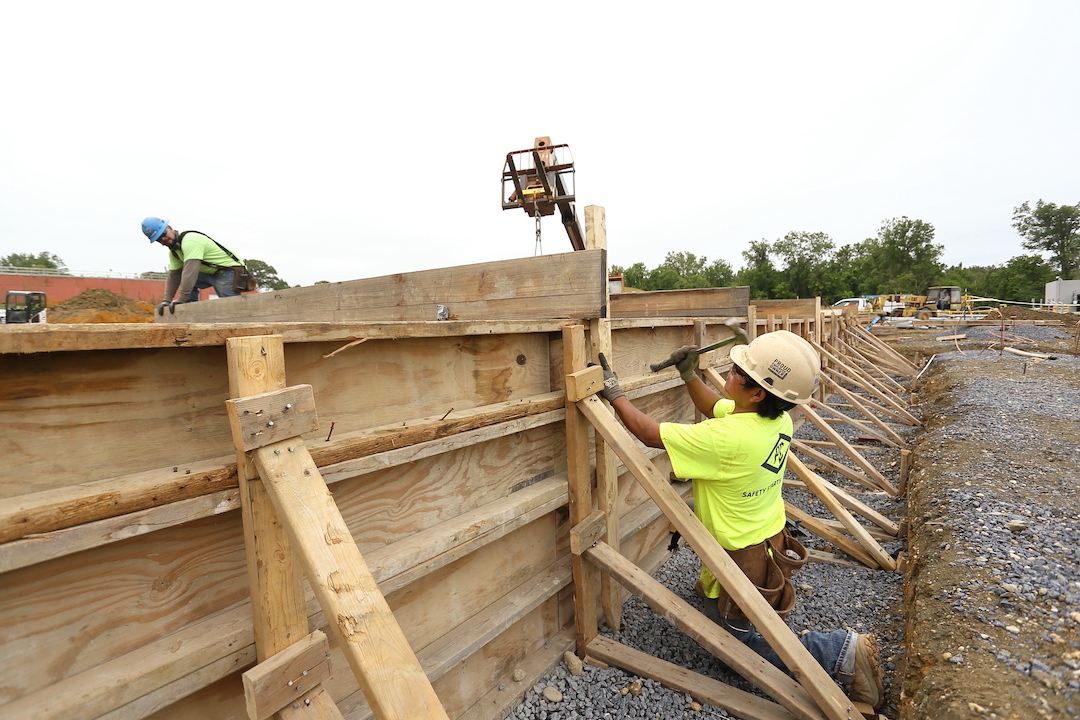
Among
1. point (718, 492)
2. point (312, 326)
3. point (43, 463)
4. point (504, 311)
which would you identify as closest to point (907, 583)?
point (718, 492)

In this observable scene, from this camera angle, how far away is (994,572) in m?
2.99

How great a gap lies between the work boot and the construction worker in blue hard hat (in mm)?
7682

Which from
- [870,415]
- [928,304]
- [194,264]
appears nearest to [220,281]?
[194,264]

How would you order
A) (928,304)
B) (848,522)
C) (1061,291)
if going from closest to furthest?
(848,522), (928,304), (1061,291)

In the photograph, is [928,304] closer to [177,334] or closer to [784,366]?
[784,366]

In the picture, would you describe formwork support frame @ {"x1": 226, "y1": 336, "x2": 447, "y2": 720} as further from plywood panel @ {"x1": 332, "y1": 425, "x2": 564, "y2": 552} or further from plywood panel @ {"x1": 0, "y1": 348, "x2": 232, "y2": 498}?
plywood panel @ {"x1": 332, "y1": 425, "x2": 564, "y2": 552}

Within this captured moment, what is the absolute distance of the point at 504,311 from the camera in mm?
3166

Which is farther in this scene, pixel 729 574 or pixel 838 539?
pixel 838 539

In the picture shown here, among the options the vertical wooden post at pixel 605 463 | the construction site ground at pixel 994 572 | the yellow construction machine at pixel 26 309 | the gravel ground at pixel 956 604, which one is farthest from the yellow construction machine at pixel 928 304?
the yellow construction machine at pixel 26 309

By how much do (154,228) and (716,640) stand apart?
291 inches

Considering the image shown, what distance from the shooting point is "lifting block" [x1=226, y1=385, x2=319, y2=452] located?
1.42m

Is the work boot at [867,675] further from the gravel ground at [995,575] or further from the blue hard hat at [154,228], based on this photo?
the blue hard hat at [154,228]

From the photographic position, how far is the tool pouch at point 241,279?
697 cm

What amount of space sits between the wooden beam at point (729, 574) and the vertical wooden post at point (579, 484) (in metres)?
0.18
